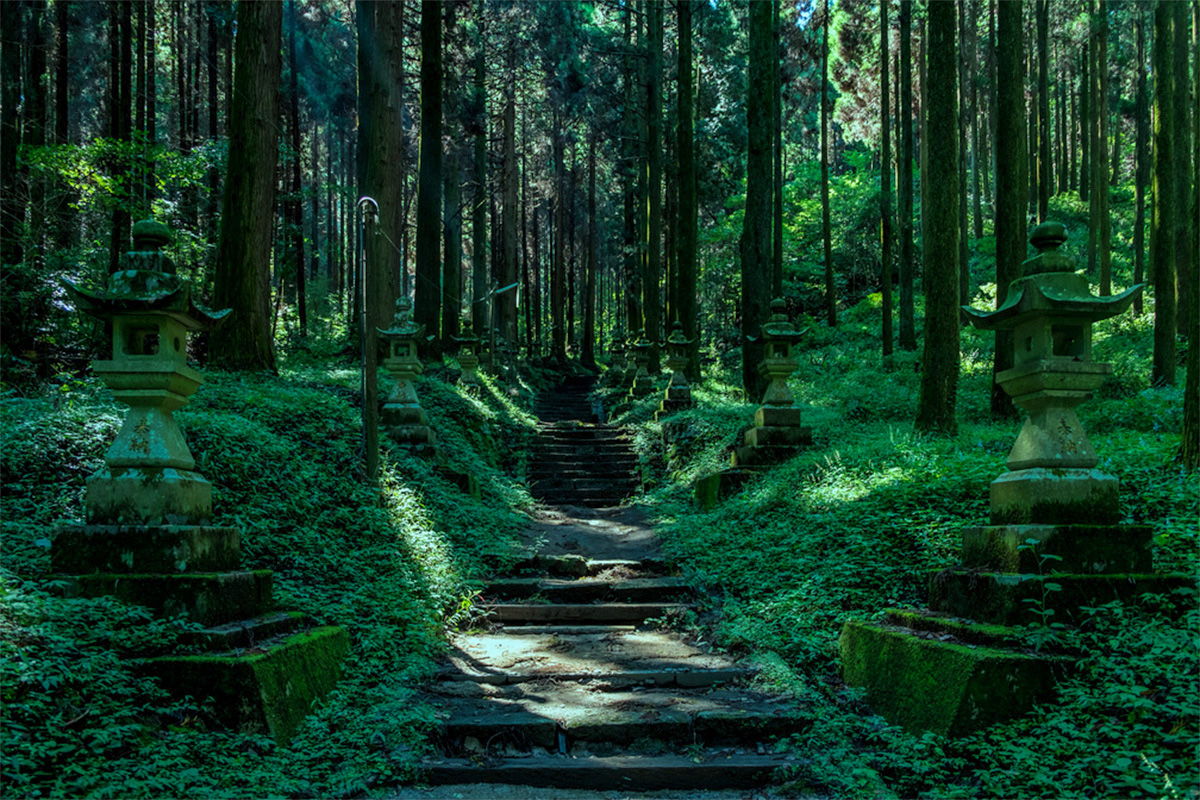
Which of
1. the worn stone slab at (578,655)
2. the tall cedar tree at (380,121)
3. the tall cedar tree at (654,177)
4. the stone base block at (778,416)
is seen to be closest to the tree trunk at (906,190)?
A: the tall cedar tree at (654,177)

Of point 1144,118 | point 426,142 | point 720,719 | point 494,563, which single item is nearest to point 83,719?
point 720,719

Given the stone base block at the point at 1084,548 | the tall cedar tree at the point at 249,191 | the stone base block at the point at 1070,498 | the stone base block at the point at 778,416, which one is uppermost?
the tall cedar tree at the point at 249,191

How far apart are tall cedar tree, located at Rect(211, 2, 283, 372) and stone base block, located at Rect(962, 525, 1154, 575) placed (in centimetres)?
916

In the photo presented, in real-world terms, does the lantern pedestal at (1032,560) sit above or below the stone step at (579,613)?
above

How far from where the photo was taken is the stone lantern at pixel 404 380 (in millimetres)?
9797

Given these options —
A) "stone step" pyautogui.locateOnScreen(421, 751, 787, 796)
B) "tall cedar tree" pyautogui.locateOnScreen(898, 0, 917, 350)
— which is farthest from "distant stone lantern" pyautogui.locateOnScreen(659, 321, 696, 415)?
"stone step" pyautogui.locateOnScreen(421, 751, 787, 796)

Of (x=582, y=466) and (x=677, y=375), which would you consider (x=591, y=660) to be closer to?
(x=582, y=466)

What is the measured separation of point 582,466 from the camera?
45.9ft

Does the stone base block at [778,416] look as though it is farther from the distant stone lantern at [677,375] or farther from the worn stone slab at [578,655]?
the distant stone lantern at [677,375]

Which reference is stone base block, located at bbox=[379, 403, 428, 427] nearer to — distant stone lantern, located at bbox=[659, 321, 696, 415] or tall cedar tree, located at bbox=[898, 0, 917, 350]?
distant stone lantern, located at bbox=[659, 321, 696, 415]

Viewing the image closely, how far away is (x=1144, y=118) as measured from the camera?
22875 mm

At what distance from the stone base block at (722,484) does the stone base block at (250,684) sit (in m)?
6.33

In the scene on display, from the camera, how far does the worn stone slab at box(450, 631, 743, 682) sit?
5207 mm

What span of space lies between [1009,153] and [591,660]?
26.0 feet
